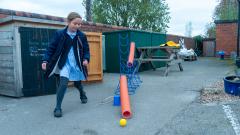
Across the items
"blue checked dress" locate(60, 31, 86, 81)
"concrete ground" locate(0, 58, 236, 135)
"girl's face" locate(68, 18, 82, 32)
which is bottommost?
"concrete ground" locate(0, 58, 236, 135)

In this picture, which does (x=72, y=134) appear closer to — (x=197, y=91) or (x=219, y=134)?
(x=219, y=134)

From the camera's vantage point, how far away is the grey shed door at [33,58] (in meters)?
5.89

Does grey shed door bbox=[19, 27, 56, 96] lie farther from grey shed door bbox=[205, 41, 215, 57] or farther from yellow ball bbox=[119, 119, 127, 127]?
grey shed door bbox=[205, 41, 215, 57]

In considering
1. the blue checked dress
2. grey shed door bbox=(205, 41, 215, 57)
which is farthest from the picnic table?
grey shed door bbox=(205, 41, 215, 57)

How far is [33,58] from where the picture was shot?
6.02m

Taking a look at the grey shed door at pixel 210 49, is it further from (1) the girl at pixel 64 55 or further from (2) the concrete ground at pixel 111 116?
(1) the girl at pixel 64 55

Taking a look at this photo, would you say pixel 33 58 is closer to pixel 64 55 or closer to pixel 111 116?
pixel 64 55

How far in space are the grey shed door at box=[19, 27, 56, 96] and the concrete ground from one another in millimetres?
216

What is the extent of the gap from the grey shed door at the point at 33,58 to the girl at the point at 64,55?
1.37 metres

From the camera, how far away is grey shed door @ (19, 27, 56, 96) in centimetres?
589

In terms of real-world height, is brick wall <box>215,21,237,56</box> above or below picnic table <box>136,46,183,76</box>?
above

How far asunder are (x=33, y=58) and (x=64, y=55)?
164 cm

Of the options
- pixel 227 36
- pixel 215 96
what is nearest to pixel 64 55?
pixel 215 96

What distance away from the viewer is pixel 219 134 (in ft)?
11.9
